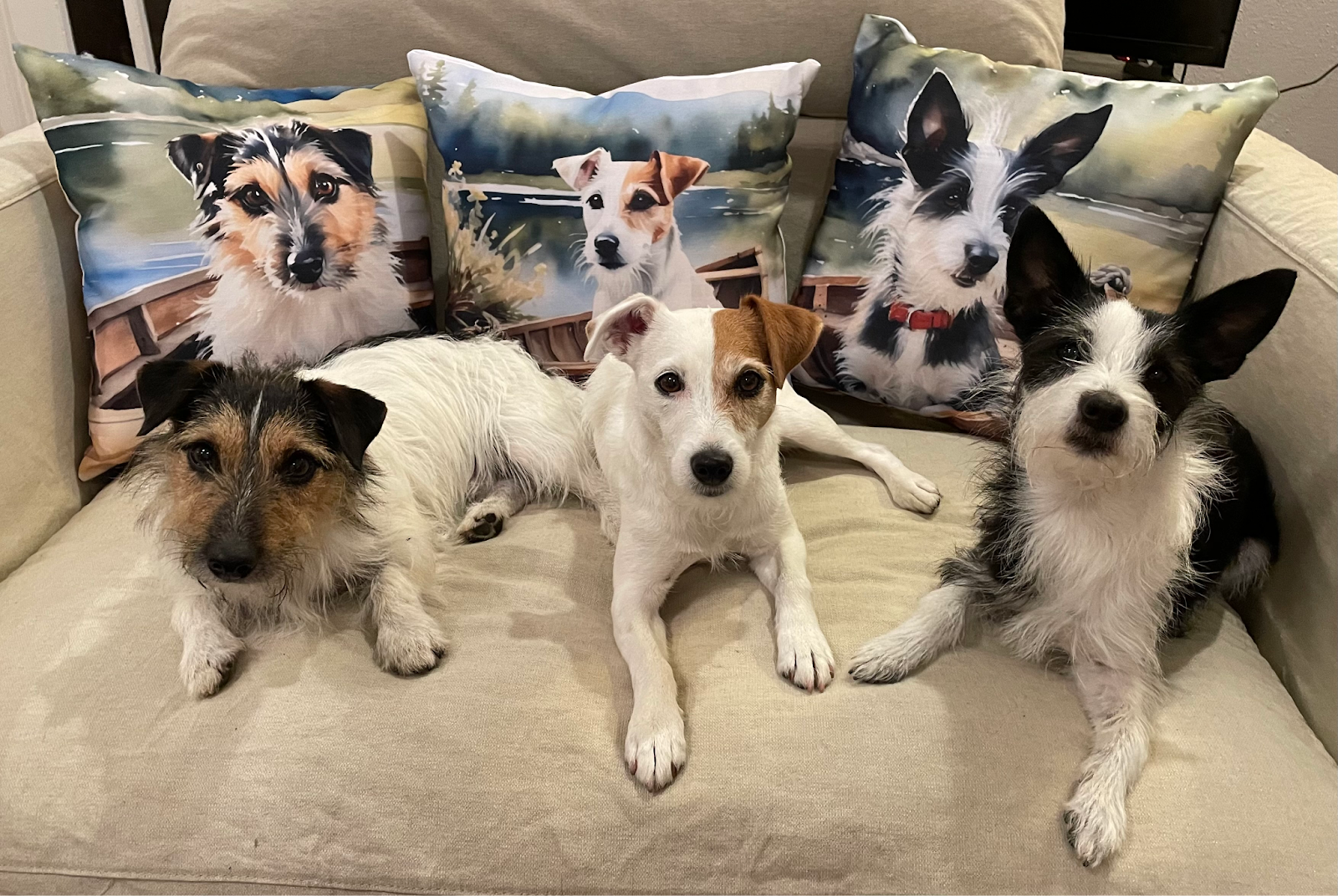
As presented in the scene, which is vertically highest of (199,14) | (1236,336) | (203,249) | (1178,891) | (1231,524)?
(199,14)

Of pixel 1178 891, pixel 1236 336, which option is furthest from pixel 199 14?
pixel 1178 891

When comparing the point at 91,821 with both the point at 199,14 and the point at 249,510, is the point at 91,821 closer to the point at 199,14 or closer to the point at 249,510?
the point at 249,510

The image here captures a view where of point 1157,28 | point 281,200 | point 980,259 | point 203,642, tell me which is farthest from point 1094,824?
point 1157,28

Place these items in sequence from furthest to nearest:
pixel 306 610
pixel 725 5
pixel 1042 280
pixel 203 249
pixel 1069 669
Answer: pixel 725 5 → pixel 203 249 → pixel 306 610 → pixel 1069 669 → pixel 1042 280

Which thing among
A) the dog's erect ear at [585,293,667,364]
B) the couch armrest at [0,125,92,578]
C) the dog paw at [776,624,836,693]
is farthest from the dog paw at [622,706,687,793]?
the couch armrest at [0,125,92,578]

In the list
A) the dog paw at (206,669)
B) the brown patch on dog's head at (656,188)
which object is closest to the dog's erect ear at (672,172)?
the brown patch on dog's head at (656,188)

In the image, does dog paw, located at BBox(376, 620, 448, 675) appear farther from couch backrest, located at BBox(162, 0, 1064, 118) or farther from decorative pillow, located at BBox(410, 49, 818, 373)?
couch backrest, located at BBox(162, 0, 1064, 118)
